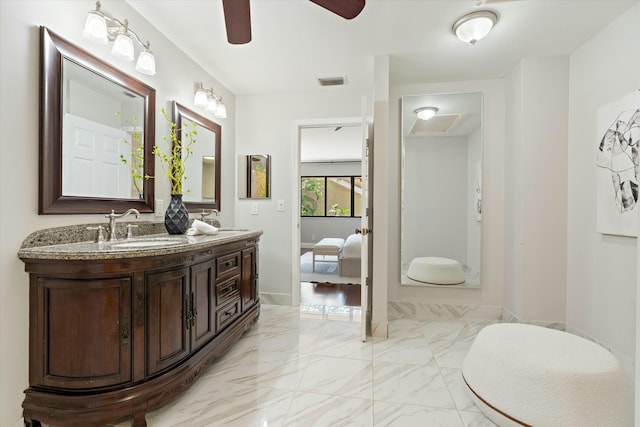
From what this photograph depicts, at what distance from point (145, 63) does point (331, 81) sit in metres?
1.74


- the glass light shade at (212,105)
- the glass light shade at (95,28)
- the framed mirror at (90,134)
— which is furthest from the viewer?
the glass light shade at (212,105)

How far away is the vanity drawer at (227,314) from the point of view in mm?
2016

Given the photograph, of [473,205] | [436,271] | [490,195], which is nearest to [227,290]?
[436,271]

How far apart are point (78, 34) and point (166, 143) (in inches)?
32.6

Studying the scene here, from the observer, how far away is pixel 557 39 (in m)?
2.26

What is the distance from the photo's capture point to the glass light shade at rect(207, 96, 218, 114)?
271 cm

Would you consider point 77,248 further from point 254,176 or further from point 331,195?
point 331,195

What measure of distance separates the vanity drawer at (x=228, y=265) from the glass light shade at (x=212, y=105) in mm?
1436

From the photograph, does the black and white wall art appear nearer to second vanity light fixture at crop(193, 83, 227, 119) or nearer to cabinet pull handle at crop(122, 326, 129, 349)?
cabinet pull handle at crop(122, 326, 129, 349)

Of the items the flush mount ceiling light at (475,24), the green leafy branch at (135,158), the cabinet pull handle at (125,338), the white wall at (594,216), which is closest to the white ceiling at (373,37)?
the flush mount ceiling light at (475,24)

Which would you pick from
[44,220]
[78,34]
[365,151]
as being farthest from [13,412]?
[365,151]

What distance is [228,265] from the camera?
7.10 ft

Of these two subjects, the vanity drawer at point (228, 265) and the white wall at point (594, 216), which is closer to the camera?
the white wall at point (594, 216)

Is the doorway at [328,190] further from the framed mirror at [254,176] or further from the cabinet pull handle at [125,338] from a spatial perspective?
A: the cabinet pull handle at [125,338]
